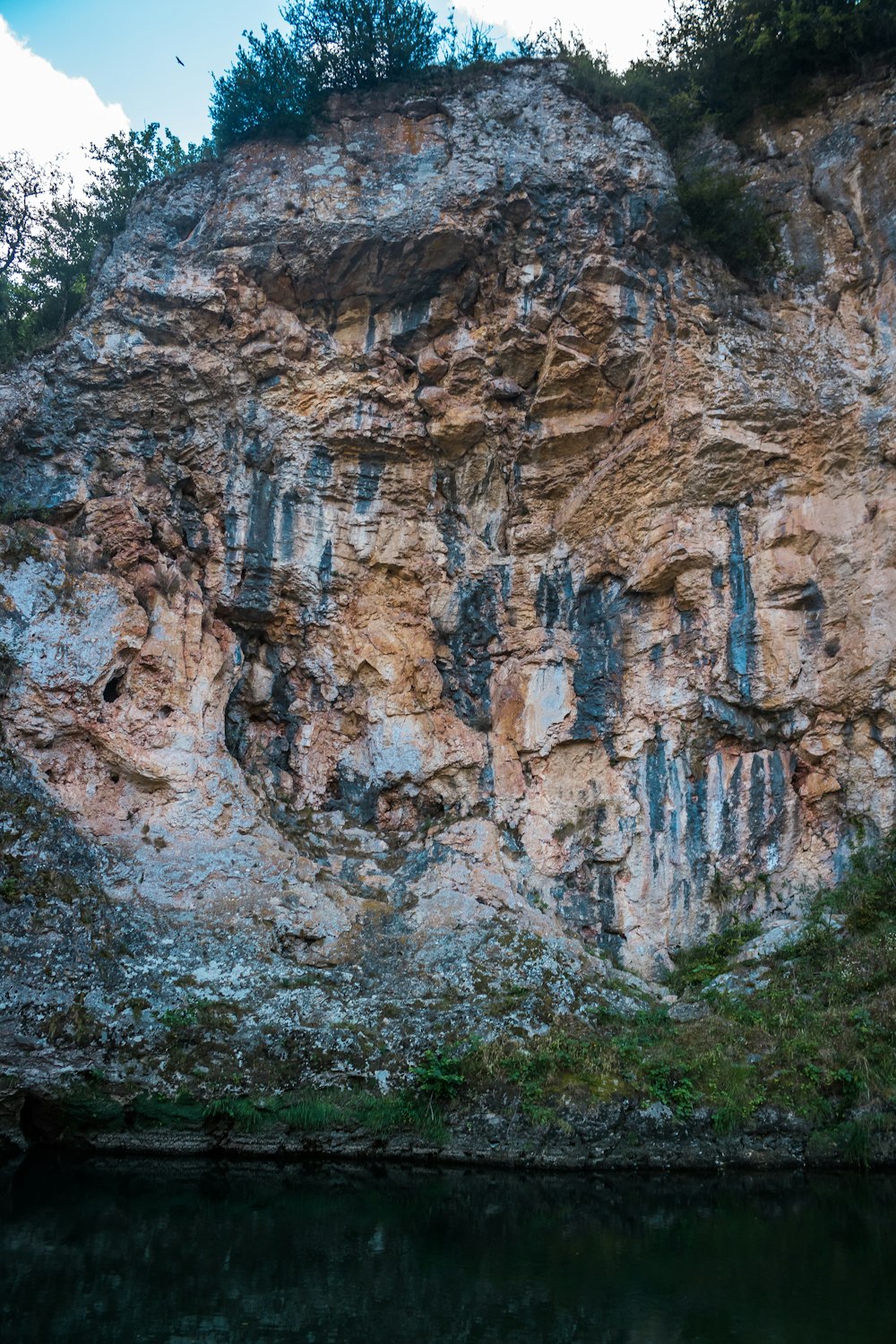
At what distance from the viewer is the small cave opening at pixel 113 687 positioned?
14867 millimetres

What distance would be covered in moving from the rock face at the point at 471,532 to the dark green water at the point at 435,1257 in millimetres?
4372

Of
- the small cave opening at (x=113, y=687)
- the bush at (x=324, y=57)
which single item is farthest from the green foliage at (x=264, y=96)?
the small cave opening at (x=113, y=687)

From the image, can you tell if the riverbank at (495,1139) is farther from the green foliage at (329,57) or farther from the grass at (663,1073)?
the green foliage at (329,57)

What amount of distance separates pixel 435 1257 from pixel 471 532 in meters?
12.5

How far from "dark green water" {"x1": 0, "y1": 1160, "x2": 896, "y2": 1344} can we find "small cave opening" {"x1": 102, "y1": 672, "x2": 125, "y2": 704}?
6.78 metres

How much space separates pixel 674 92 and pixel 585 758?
14.9 m

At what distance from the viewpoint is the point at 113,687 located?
49.4ft

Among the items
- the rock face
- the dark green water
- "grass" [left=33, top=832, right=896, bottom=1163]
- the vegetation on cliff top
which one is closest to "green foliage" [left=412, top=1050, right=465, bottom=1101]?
"grass" [left=33, top=832, right=896, bottom=1163]

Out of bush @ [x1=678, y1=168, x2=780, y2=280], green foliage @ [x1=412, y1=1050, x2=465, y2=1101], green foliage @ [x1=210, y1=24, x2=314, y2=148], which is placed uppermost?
green foliage @ [x1=210, y1=24, x2=314, y2=148]

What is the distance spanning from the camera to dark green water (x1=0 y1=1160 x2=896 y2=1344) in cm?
685

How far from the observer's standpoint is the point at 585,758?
54.5 feet

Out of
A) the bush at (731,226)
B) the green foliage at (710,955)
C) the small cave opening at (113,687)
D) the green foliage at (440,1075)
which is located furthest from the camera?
the bush at (731,226)

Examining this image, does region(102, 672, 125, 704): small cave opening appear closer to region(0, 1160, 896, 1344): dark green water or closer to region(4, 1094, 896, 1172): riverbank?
region(4, 1094, 896, 1172): riverbank

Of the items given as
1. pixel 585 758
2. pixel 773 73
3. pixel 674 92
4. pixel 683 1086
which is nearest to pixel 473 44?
pixel 674 92
